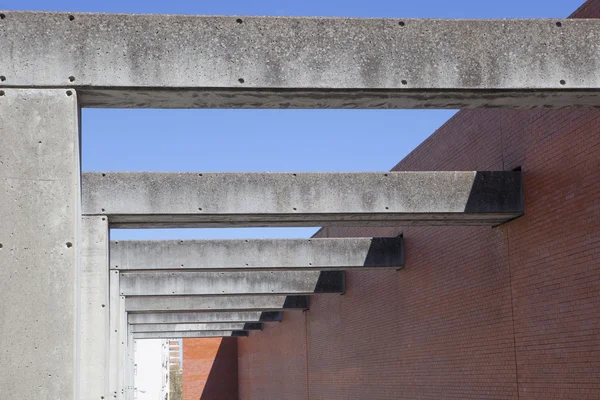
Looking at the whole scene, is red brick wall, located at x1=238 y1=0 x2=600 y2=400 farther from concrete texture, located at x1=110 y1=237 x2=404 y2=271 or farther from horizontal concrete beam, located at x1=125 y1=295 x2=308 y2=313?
horizontal concrete beam, located at x1=125 y1=295 x2=308 y2=313

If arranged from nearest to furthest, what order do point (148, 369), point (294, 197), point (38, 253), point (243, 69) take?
point (38, 253), point (243, 69), point (294, 197), point (148, 369)

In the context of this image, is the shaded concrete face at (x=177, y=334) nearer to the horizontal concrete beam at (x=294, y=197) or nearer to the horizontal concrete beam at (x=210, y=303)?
the horizontal concrete beam at (x=210, y=303)

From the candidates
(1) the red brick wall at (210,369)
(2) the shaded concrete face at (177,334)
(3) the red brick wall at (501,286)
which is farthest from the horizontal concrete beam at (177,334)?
(3) the red brick wall at (501,286)

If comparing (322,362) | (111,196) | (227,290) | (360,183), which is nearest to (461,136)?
(360,183)

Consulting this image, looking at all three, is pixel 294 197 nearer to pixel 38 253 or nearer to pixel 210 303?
pixel 38 253

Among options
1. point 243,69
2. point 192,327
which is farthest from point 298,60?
point 192,327

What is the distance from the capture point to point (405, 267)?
18906mm

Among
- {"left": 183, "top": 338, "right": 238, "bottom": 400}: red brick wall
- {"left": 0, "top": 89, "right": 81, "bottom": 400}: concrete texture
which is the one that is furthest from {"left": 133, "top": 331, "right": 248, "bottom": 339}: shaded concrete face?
{"left": 0, "top": 89, "right": 81, "bottom": 400}: concrete texture

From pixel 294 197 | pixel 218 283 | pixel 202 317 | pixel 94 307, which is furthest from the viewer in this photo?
pixel 202 317

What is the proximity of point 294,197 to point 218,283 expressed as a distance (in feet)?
32.5

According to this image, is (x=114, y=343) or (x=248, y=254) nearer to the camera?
(x=114, y=343)

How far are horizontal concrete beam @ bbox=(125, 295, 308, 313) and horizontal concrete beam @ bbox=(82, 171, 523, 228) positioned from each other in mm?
12366

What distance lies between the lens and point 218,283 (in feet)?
72.3

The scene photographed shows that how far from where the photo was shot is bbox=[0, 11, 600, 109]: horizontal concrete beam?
6016 millimetres
